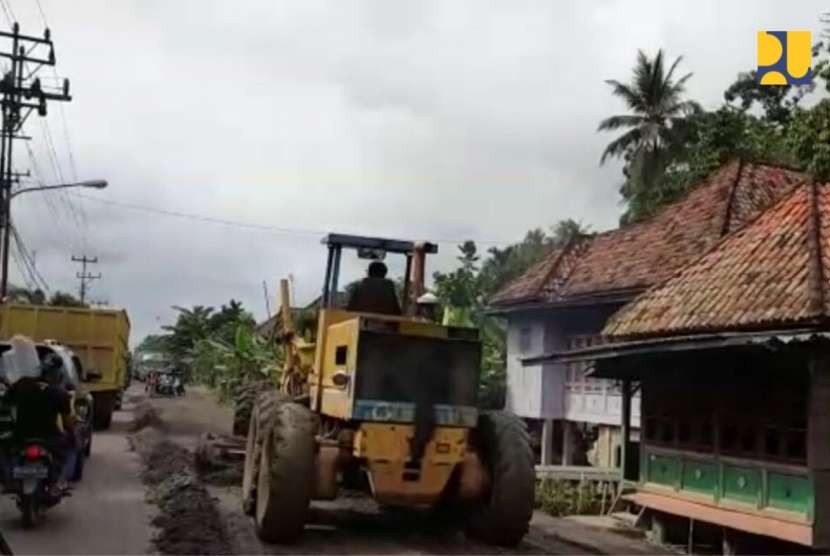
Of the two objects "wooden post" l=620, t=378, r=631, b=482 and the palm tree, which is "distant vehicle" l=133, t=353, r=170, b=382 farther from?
"wooden post" l=620, t=378, r=631, b=482

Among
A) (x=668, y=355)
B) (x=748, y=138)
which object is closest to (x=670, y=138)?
(x=748, y=138)

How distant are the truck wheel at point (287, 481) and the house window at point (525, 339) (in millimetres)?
17516

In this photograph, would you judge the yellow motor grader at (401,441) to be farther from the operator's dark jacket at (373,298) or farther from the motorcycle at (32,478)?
the motorcycle at (32,478)

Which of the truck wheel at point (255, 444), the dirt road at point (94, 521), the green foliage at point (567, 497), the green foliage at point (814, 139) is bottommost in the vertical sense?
the dirt road at point (94, 521)

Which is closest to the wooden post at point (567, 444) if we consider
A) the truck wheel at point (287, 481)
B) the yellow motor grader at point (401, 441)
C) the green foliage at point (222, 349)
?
the green foliage at point (222, 349)

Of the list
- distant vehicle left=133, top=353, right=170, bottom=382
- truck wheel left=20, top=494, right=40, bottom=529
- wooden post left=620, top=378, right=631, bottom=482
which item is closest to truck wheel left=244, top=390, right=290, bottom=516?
truck wheel left=20, top=494, right=40, bottom=529

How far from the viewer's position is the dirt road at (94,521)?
9.16 meters

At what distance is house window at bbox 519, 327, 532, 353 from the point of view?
26.7m

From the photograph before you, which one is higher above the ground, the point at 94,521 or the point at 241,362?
the point at 241,362

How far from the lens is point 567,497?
57.1ft

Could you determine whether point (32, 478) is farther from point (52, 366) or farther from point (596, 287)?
point (596, 287)

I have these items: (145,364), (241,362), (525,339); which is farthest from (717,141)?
(145,364)

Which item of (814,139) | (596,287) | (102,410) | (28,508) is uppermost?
(814,139)

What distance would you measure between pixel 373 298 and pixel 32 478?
154 inches
